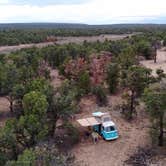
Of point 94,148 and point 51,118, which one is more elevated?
point 51,118

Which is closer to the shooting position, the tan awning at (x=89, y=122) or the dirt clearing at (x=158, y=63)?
the tan awning at (x=89, y=122)

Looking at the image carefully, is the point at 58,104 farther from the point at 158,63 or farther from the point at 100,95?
the point at 158,63

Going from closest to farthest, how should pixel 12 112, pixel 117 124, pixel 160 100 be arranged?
1. pixel 160 100
2. pixel 117 124
3. pixel 12 112

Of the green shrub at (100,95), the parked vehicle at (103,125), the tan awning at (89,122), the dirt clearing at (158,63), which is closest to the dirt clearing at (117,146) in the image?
the parked vehicle at (103,125)

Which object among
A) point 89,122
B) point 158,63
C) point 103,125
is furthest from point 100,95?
point 158,63

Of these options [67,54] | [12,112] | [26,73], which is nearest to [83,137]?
[12,112]

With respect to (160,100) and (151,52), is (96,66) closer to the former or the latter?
(160,100)

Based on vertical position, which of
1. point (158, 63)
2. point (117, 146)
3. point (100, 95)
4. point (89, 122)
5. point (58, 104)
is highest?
point (58, 104)

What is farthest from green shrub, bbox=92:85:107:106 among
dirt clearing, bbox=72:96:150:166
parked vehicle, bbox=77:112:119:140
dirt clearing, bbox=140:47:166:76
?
dirt clearing, bbox=140:47:166:76

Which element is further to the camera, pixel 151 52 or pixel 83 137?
pixel 151 52

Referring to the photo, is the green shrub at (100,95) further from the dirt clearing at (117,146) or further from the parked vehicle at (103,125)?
the parked vehicle at (103,125)

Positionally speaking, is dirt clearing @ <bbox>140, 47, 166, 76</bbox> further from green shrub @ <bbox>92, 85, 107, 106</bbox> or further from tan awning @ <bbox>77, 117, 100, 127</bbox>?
tan awning @ <bbox>77, 117, 100, 127</bbox>
